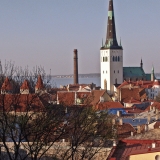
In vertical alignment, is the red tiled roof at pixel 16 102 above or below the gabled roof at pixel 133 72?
below

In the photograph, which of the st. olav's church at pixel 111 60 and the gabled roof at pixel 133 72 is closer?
the st. olav's church at pixel 111 60

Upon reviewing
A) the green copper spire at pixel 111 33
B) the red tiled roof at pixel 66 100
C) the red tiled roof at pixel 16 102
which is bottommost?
the red tiled roof at pixel 66 100

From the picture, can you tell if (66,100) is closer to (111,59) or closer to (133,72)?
(111,59)

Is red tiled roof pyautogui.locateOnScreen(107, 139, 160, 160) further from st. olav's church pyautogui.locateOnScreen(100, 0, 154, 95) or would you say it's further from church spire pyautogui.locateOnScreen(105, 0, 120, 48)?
church spire pyautogui.locateOnScreen(105, 0, 120, 48)

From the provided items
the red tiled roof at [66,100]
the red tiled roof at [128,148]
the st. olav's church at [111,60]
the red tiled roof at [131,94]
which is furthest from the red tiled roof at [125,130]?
the st. olav's church at [111,60]

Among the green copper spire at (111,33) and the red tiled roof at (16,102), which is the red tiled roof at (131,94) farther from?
the red tiled roof at (16,102)

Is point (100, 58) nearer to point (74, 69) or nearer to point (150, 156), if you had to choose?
point (74, 69)

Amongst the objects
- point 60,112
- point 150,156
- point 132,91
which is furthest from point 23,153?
point 132,91

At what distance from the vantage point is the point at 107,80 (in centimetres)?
8812

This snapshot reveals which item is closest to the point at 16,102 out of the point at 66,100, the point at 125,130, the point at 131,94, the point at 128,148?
the point at 128,148

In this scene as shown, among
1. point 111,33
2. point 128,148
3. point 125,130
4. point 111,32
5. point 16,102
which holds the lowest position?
point 125,130

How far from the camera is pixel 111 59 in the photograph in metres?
88.4

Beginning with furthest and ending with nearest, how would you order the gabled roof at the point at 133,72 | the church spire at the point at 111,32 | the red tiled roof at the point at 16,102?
the gabled roof at the point at 133,72 < the church spire at the point at 111,32 < the red tiled roof at the point at 16,102

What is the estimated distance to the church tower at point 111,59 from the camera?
286 ft
